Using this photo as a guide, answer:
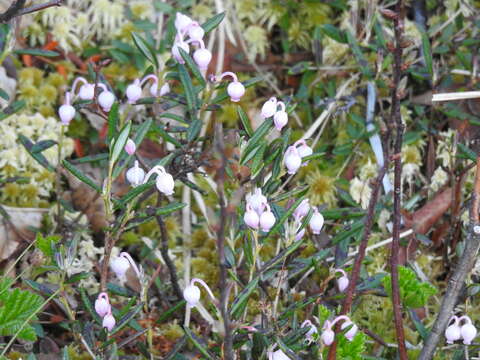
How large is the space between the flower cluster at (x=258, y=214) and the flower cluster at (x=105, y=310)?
384mm

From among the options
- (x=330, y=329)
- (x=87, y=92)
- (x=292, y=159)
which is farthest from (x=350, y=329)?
(x=87, y=92)

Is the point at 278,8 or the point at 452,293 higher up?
the point at 278,8

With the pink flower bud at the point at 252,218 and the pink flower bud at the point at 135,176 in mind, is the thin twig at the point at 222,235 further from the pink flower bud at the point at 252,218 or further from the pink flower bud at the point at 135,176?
the pink flower bud at the point at 135,176

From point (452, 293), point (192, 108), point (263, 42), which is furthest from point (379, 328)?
point (263, 42)

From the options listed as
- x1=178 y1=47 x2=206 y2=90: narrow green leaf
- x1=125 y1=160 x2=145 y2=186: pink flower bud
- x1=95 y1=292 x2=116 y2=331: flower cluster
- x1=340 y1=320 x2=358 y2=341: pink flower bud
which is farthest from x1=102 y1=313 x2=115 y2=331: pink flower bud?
x1=178 y1=47 x2=206 y2=90: narrow green leaf

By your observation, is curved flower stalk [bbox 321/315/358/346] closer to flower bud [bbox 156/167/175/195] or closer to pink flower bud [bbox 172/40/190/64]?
flower bud [bbox 156/167/175/195]

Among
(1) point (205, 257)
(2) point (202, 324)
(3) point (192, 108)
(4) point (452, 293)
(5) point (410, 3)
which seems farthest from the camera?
(5) point (410, 3)

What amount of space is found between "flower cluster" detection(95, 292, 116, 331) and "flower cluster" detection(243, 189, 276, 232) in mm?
384

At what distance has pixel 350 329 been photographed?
1520 millimetres

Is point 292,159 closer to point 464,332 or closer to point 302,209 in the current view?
point 302,209

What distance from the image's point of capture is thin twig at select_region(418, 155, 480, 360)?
5.21ft

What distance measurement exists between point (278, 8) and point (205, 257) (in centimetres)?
118

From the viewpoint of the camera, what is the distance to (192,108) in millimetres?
1846

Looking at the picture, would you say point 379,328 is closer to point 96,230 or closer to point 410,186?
point 410,186
